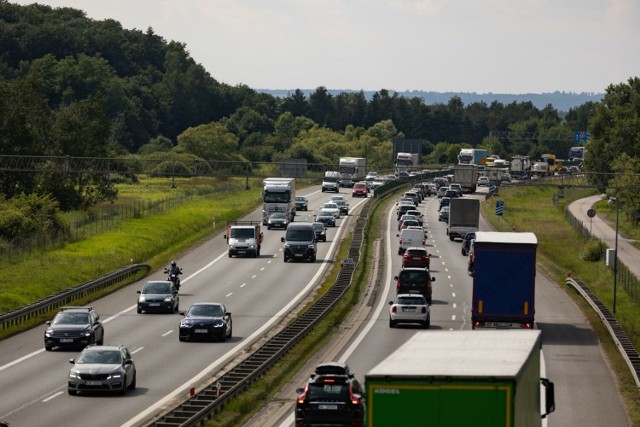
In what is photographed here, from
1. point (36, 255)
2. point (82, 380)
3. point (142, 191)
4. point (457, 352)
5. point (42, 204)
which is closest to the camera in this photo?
point (457, 352)

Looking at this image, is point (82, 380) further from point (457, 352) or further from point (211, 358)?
point (457, 352)

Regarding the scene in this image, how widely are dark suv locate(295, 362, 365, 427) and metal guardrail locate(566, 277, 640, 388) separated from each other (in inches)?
545

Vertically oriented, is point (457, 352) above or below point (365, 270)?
above

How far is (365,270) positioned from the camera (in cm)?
8625

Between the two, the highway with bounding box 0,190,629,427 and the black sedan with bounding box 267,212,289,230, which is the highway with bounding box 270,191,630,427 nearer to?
the highway with bounding box 0,190,629,427

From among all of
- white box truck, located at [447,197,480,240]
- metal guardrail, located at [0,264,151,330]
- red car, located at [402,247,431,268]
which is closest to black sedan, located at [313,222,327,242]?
white box truck, located at [447,197,480,240]

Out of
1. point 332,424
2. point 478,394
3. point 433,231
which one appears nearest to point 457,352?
point 478,394

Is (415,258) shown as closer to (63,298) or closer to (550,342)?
(63,298)

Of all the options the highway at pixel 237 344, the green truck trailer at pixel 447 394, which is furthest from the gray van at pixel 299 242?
the green truck trailer at pixel 447 394

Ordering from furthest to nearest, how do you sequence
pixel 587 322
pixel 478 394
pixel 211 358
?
1. pixel 587 322
2. pixel 211 358
3. pixel 478 394

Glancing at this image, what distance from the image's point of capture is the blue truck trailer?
173ft

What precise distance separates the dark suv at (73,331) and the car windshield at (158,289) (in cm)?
1242

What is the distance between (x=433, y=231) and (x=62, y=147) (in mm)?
34067

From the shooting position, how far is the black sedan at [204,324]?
55188 millimetres
